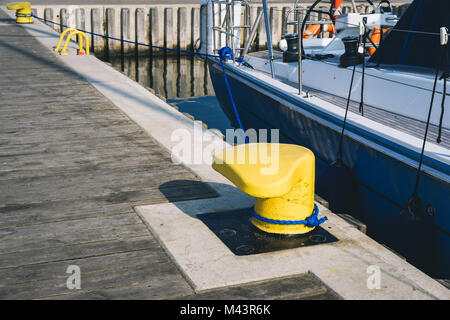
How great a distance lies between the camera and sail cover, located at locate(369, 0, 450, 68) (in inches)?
230

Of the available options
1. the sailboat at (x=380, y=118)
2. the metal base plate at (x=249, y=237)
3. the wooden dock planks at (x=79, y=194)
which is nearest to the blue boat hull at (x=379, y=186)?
the sailboat at (x=380, y=118)

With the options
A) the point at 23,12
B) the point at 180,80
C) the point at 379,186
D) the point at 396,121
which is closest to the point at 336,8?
the point at 396,121

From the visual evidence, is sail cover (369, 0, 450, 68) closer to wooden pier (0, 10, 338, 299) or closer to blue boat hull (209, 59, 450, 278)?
blue boat hull (209, 59, 450, 278)

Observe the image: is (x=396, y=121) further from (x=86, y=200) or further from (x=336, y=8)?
(x=336, y=8)

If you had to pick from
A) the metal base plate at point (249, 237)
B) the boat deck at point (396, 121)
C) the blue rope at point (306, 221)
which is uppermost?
the boat deck at point (396, 121)

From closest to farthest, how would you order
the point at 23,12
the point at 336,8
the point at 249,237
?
the point at 249,237 < the point at 336,8 < the point at 23,12

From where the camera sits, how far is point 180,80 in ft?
50.3

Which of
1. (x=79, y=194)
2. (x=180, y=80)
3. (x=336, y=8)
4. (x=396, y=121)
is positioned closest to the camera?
(x=79, y=194)

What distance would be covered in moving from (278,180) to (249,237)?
1.53ft

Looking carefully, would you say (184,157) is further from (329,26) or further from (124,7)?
(124,7)

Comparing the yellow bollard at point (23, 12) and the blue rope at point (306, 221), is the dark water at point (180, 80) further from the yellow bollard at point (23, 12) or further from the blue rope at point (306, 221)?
the blue rope at point (306, 221)

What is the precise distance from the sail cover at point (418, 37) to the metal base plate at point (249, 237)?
3133 millimetres

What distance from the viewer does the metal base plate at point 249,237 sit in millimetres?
3393
